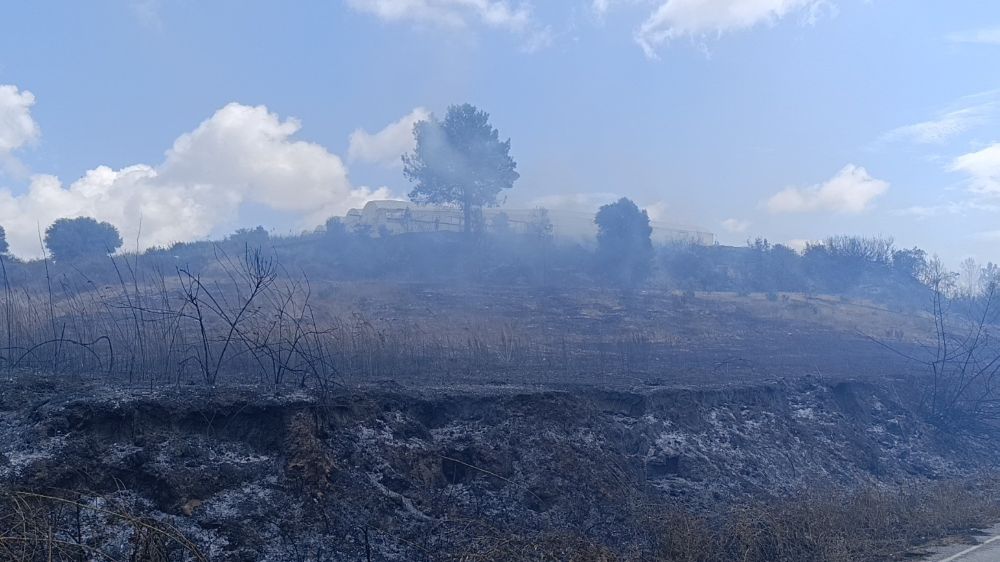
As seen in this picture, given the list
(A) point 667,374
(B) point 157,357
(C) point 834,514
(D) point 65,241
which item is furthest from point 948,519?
(D) point 65,241

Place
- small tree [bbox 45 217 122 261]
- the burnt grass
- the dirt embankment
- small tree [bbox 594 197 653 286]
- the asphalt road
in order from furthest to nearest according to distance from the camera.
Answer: small tree [bbox 594 197 653 286]
small tree [bbox 45 217 122 261]
the asphalt road
the dirt embankment
the burnt grass

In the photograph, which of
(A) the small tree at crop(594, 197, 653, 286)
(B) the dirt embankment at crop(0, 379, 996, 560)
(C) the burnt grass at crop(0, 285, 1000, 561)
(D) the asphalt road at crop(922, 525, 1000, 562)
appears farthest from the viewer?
(A) the small tree at crop(594, 197, 653, 286)

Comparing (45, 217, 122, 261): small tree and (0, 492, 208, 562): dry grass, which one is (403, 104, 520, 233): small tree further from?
(0, 492, 208, 562): dry grass

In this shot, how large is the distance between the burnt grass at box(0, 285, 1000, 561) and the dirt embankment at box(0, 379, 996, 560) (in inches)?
1.2

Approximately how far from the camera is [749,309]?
41562 mm

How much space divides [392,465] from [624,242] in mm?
44293

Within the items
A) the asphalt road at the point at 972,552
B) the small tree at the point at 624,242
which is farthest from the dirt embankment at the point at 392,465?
the small tree at the point at 624,242

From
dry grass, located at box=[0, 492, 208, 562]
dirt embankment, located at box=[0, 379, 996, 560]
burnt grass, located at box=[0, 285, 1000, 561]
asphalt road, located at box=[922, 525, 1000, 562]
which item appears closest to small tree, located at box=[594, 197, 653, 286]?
burnt grass, located at box=[0, 285, 1000, 561]

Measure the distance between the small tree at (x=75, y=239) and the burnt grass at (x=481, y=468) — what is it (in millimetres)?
36690

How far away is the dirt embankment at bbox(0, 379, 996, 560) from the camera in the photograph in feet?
30.3

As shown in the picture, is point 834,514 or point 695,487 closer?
point 834,514

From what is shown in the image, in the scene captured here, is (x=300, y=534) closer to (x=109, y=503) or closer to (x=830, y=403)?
(x=109, y=503)

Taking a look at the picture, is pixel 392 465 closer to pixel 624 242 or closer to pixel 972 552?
pixel 972 552

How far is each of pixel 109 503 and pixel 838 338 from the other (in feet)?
112
